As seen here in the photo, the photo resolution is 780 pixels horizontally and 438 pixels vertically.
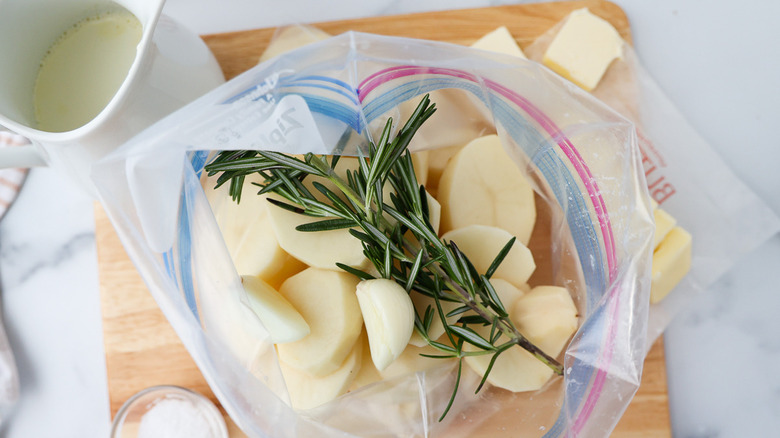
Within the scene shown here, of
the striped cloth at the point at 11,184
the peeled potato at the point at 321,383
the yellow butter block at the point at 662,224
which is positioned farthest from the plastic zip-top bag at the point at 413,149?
the striped cloth at the point at 11,184

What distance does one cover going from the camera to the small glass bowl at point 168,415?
619 millimetres

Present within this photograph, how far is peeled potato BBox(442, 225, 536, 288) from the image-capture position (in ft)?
1.69

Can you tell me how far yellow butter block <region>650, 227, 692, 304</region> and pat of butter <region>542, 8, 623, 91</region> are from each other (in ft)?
0.59

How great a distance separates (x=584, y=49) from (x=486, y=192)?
0.22 m

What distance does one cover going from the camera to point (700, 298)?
670 mm

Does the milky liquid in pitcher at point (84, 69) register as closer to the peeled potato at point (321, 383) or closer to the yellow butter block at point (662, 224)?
the peeled potato at point (321, 383)

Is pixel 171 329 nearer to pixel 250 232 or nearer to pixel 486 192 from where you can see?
pixel 250 232

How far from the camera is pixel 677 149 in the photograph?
679mm

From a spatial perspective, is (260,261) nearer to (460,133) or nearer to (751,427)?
(460,133)

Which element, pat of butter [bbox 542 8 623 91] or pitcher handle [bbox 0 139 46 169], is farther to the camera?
pat of butter [bbox 542 8 623 91]

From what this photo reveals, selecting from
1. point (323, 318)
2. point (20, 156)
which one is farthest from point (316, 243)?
point (20, 156)

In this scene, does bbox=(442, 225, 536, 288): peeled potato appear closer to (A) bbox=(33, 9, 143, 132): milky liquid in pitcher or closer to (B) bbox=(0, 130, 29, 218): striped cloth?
(A) bbox=(33, 9, 143, 132): milky liquid in pitcher

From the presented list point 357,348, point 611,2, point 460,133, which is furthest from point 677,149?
point 357,348

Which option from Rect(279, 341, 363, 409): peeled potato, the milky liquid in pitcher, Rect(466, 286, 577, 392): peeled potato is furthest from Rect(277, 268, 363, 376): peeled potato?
the milky liquid in pitcher
